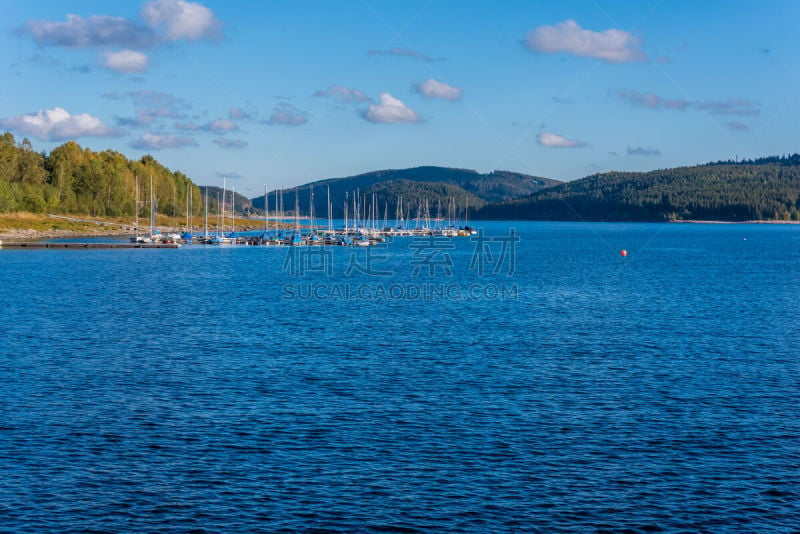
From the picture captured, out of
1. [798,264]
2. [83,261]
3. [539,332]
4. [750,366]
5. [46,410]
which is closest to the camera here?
[46,410]

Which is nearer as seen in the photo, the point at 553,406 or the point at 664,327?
the point at 553,406

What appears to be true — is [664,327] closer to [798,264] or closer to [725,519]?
[725,519]

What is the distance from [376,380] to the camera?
41.5 meters

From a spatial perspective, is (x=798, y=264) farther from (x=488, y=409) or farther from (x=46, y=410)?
(x=46, y=410)

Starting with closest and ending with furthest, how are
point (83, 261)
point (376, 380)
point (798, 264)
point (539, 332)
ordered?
point (376, 380) → point (539, 332) → point (83, 261) → point (798, 264)

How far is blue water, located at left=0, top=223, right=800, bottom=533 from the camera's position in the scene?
24.9 metres

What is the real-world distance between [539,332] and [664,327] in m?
10.6

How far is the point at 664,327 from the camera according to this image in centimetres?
6278

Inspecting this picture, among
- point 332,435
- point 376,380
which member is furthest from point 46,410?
point 376,380

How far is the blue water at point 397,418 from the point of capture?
81.8 feet

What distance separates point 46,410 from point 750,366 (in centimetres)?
3626

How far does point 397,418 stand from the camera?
34.4m

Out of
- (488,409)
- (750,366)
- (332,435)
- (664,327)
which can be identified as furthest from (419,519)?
(664,327)

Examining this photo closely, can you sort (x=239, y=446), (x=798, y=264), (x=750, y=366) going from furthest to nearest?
(x=798, y=264) < (x=750, y=366) < (x=239, y=446)
